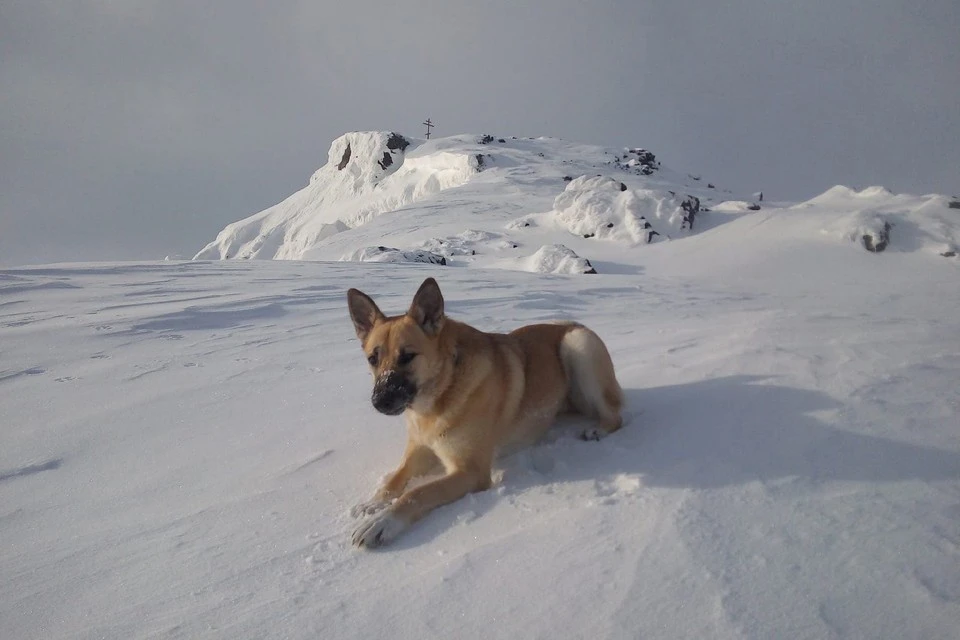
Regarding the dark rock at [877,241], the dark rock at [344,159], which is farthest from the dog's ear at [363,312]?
the dark rock at [344,159]

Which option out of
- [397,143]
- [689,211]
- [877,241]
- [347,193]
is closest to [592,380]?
[877,241]

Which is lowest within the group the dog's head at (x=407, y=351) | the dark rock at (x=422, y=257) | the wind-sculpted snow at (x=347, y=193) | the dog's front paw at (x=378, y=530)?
the dog's front paw at (x=378, y=530)

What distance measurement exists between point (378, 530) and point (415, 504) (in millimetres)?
231

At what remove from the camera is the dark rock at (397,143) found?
52.0 metres

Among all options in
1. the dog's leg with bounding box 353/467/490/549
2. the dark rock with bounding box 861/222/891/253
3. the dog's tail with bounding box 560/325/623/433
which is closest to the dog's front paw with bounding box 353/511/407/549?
the dog's leg with bounding box 353/467/490/549

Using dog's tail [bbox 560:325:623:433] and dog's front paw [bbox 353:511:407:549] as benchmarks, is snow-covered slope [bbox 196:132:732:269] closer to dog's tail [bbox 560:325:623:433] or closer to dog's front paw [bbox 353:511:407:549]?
dog's tail [bbox 560:325:623:433]

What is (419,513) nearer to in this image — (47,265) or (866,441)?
(866,441)

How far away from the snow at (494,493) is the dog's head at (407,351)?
21.8 inches

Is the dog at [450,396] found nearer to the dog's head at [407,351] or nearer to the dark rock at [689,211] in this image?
the dog's head at [407,351]

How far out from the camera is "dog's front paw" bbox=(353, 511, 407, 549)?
2201mm

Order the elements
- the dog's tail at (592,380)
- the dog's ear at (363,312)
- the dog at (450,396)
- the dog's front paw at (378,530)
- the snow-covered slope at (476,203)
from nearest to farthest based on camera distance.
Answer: the dog's front paw at (378,530), the dog at (450,396), the dog's ear at (363,312), the dog's tail at (592,380), the snow-covered slope at (476,203)

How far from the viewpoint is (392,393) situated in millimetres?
2637

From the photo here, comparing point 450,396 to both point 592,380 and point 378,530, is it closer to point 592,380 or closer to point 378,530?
point 378,530

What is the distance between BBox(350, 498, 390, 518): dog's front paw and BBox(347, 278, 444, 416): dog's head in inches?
16.7
